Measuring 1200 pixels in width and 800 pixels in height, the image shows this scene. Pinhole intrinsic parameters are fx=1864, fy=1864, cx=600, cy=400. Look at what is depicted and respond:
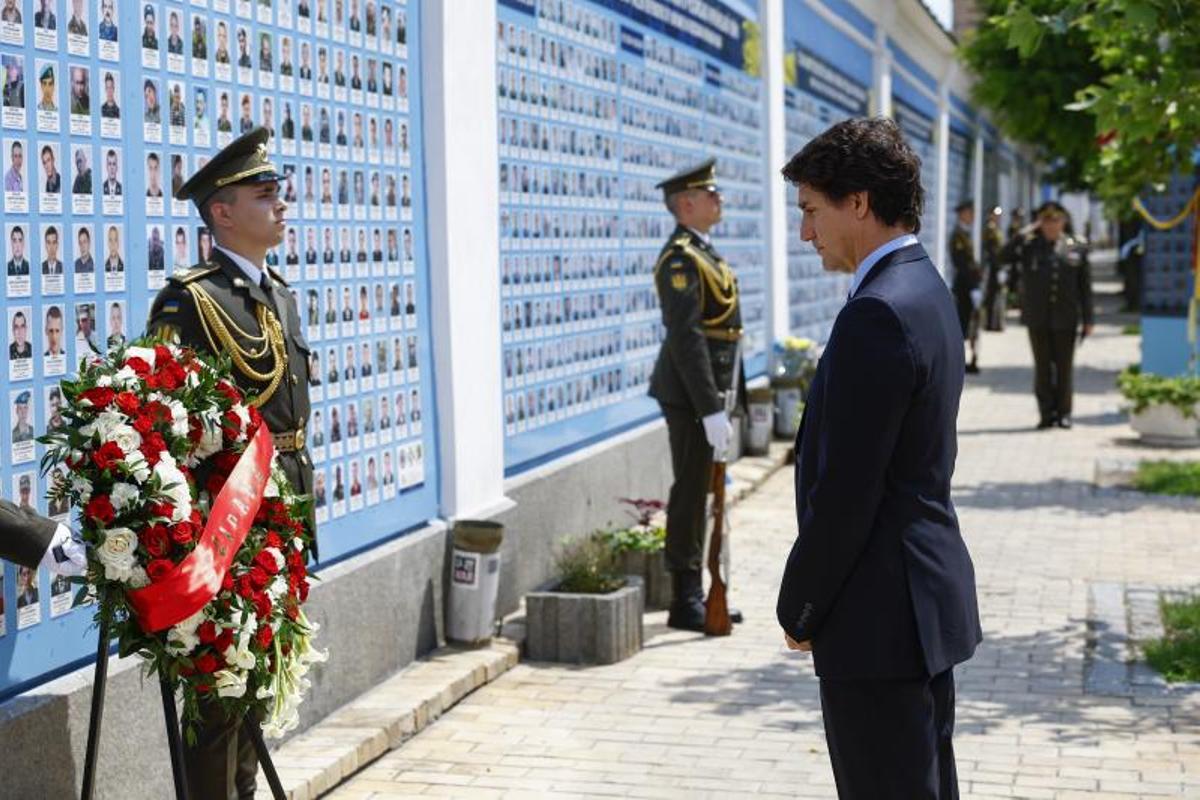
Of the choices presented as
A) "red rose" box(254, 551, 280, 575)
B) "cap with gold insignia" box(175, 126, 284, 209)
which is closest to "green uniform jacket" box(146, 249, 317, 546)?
"cap with gold insignia" box(175, 126, 284, 209)

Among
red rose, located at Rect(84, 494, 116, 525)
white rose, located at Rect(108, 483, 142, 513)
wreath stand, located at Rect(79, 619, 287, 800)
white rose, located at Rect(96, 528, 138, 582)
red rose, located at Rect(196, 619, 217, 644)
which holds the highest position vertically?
white rose, located at Rect(108, 483, 142, 513)

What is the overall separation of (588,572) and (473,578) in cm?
63

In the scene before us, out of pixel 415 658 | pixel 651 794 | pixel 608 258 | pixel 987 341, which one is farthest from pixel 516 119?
pixel 987 341

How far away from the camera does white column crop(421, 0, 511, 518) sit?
25.6ft

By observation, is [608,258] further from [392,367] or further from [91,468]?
[91,468]

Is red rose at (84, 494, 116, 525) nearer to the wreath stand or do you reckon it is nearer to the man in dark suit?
the wreath stand

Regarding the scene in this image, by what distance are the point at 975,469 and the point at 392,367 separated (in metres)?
7.94

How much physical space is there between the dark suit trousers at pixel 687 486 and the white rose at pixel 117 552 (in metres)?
4.54

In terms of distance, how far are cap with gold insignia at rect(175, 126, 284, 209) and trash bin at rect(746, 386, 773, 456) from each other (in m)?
9.03

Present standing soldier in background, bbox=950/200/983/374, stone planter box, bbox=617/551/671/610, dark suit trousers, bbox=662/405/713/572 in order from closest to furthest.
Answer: dark suit trousers, bbox=662/405/713/572
stone planter box, bbox=617/551/671/610
standing soldier in background, bbox=950/200/983/374

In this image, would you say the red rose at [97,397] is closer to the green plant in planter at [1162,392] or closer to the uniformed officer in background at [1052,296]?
the green plant in planter at [1162,392]

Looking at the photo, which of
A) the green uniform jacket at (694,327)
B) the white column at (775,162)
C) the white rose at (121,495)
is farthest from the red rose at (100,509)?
the white column at (775,162)

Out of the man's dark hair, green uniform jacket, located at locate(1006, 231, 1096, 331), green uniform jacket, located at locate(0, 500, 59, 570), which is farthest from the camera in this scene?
green uniform jacket, located at locate(1006, 231, 1096, 331)

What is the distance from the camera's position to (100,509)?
13.5 ft
